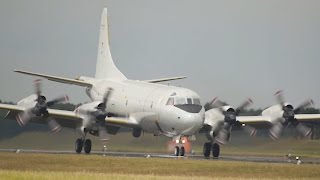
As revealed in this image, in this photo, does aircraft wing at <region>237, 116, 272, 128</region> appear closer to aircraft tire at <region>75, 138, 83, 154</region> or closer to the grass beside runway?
aircraft tire at <region>75, 138, 83, 154</region>

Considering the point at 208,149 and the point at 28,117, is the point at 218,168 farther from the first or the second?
the point at 28,117

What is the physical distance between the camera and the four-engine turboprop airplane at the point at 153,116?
5488cm

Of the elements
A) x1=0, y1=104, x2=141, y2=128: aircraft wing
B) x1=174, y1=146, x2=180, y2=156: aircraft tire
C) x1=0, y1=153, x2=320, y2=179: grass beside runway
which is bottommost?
x1=0, y1=153, x2=320, y2=179: grass beside runway

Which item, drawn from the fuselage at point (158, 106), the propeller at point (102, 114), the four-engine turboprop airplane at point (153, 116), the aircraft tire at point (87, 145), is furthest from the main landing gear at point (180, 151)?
the aircraft tire at point (87, 145)

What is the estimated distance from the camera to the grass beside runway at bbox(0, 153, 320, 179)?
38.4 meters

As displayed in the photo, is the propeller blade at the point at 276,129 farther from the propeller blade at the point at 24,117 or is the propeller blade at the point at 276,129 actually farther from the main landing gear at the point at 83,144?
the propeller blade at the point at 24,117

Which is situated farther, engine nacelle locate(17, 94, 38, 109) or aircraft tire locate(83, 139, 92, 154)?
aircraft tire locate(83, 139, 92, 154)

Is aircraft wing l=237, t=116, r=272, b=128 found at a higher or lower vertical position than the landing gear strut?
higher

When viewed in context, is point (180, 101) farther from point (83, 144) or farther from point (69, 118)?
point (83, 144)

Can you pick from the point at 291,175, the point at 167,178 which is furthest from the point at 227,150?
the point at 167,178

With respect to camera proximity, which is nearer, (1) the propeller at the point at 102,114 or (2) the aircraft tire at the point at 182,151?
(2) the aircraft tire at the point at 182,151

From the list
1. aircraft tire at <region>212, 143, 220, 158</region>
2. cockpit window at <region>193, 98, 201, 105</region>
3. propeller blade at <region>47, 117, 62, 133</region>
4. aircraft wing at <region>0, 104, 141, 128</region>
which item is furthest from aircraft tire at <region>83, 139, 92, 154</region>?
aircraft tire at <region>212, 143, 220, 158</region>

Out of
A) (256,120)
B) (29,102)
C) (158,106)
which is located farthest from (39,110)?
(256,120)

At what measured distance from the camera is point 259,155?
63.5 metres
